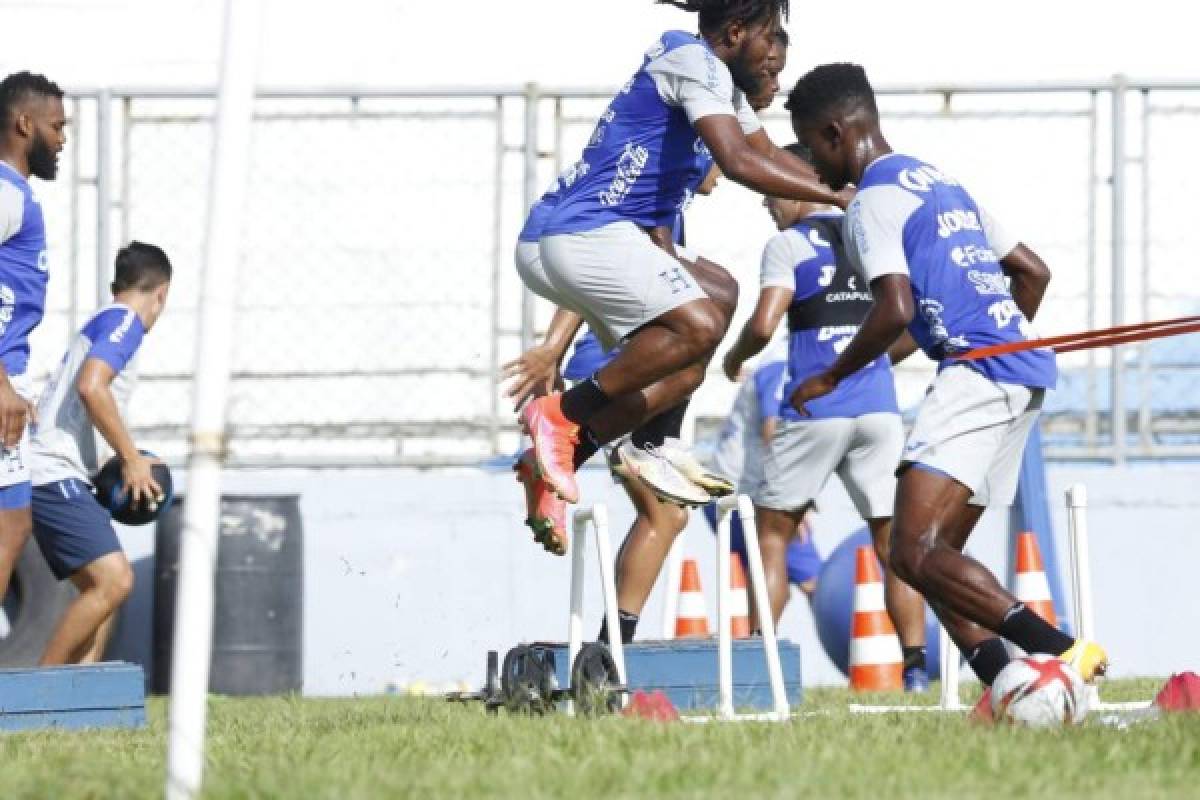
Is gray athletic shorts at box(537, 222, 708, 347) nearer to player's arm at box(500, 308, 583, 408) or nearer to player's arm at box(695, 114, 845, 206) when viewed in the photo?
player's arm at box(695, 114, 845, 206)

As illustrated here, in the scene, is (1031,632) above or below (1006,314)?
below

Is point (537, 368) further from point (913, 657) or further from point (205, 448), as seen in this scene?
point (205, 448)

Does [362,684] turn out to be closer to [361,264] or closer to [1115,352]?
[361,264]

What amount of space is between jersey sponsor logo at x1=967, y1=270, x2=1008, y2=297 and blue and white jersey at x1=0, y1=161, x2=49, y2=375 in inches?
150

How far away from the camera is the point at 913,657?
1062 cm

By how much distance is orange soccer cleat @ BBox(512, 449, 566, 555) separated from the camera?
7500 millimetres

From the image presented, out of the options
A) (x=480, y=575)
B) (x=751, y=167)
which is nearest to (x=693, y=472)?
(x=751, y=167)

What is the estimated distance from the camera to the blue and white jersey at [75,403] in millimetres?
9762

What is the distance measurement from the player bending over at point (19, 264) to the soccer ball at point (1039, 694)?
4138 mm

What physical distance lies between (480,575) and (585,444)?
488cm

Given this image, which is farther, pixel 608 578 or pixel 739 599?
pixel 739 599

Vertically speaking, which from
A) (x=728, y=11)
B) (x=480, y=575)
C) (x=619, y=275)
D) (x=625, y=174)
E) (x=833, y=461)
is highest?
(x=728, y=11)

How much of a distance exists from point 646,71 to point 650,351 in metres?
0.91

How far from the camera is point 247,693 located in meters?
12.1
